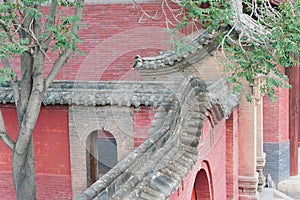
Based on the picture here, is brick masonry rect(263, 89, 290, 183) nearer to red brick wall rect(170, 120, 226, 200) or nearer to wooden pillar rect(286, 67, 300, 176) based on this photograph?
wooden pillar rect(286, 67, 300, 176)

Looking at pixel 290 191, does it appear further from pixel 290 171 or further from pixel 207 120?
pixel 207 120

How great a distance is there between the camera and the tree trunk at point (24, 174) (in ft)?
20.0

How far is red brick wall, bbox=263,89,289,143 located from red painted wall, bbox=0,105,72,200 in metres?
6.42

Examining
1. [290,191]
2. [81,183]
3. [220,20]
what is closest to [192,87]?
[220,20]

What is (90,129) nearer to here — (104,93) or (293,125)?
(104,93)

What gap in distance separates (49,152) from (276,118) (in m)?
6.82

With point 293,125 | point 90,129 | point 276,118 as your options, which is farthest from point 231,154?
point 293,125

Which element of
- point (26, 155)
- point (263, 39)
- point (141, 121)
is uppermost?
point (263, 39)

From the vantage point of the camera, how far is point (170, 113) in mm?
4941

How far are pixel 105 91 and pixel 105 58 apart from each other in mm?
3789

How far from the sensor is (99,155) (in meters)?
12.6

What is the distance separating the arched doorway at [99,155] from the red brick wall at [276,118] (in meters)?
3.96

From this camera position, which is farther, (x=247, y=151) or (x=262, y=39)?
(x=247, y=151)

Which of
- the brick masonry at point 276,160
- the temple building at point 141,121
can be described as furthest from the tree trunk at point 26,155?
the brick masonry at point 276,160
